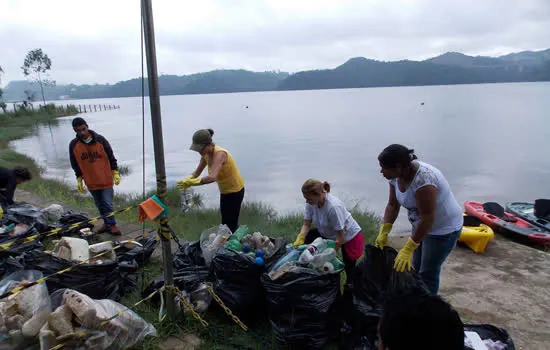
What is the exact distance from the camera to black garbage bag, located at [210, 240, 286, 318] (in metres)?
2.59

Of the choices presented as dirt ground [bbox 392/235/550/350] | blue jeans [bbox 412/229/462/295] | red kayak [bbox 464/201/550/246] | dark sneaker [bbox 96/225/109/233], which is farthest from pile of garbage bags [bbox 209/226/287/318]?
red kayak [bbox 464/201/550/246]

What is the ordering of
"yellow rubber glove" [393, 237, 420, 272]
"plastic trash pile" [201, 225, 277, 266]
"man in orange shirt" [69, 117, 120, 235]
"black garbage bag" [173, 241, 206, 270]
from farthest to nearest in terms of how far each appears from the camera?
1. "man in orange shirt" [69, 117, 120, 235]
2. "black garbage bag" [173, 241, 206, 270]
3. "plastic trash pile" [201, 225, 277, 266]
4. "yellow rubber glove" [393, 237, 420, 272]

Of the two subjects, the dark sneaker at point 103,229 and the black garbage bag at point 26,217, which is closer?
the black garbage bag at point 26,217

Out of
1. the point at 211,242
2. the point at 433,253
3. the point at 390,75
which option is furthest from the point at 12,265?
the point at 390,75

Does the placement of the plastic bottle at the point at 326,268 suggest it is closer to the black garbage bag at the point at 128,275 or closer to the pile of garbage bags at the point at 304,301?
the pile of garbage bags at the point at 304,301

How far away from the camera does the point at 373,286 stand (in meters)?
2.39

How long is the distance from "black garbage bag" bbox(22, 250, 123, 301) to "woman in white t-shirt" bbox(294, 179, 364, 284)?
1.53 meters

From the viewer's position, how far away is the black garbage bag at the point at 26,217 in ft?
14.2

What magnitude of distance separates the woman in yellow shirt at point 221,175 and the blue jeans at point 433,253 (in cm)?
185

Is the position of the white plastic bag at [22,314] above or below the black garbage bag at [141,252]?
above

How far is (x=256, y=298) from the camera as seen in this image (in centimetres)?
264

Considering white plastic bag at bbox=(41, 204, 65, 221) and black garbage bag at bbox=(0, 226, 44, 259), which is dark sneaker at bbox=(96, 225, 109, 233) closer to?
black garbage bag at bbox=(0, 226, 44, 259)

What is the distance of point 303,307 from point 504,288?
2.74m

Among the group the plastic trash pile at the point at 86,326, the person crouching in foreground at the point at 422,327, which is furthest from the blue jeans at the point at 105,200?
the person crouching in foreground at the point at 422,327
